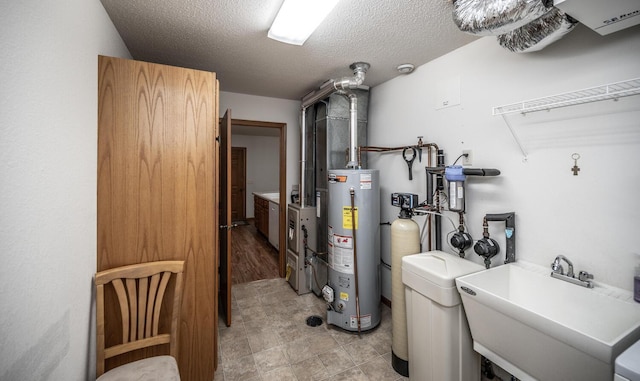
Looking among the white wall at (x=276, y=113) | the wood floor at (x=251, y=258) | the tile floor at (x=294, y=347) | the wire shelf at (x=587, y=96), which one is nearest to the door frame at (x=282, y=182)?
the white wall at (x=276, y=113)

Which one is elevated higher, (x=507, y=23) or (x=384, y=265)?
(x=507, y=23)

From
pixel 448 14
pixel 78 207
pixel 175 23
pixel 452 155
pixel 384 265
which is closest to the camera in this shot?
pixel 78 207

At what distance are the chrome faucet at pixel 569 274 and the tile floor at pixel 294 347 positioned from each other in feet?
4.02

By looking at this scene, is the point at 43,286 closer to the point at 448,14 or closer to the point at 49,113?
the point at 49,113

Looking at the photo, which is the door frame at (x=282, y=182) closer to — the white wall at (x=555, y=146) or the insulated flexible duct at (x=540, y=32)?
the white wall at (x=555, y=146)

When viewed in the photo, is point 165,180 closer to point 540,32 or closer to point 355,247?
point 355,247

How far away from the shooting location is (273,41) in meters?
1.97

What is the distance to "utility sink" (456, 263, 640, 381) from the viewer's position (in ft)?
3.20

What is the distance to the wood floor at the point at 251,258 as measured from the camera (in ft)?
12.1

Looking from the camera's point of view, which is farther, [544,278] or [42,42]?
[544,278]

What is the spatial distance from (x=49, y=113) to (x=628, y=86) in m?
2.54

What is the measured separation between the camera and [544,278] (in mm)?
1486

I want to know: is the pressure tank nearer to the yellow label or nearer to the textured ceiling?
the yellow label

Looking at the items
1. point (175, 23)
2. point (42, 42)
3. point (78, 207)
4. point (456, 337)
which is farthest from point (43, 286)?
point (456, 337)
